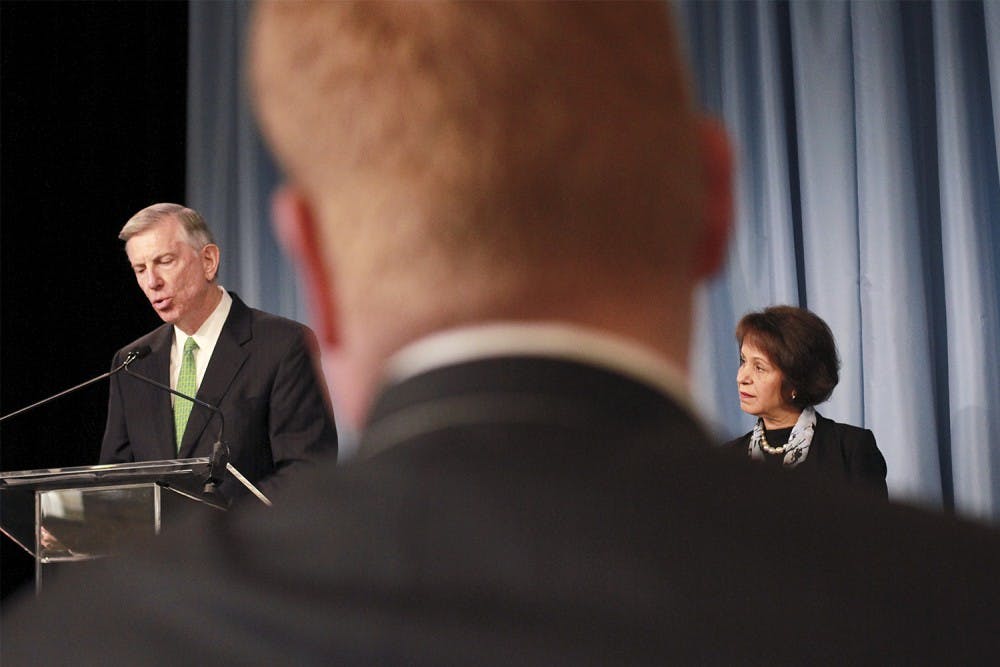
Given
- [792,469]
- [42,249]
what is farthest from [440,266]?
[42,249]

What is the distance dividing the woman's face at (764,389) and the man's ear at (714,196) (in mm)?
3051

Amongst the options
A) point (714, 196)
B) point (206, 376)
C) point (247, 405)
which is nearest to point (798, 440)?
point (247, 405)

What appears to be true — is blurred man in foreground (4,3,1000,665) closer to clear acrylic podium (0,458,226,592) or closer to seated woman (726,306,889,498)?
clear acrylic podium (0,458,226,592)

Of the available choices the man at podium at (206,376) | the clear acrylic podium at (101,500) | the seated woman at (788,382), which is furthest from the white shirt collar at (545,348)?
the seated woman at (788,382)

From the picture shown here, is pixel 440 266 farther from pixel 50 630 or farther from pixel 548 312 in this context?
pixel 50 630

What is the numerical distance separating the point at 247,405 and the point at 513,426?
2709mm

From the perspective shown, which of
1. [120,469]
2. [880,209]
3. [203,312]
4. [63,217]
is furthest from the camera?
[63,217]

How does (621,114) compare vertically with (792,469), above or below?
above

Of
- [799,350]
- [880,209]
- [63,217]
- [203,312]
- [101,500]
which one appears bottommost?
[101,500]

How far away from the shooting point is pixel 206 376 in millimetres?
3111

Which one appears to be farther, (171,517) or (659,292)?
(171,517)

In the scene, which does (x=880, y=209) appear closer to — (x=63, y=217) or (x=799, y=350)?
(x=799, y=350)

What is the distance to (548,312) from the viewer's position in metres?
0.45

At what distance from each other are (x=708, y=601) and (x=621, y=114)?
19 cm
